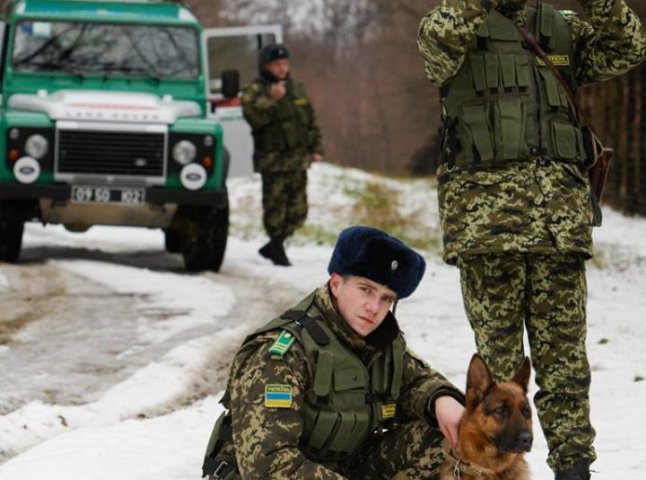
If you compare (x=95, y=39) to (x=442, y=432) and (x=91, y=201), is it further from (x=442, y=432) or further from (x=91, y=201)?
(x=442, y=432)

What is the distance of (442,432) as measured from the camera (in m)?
4.20

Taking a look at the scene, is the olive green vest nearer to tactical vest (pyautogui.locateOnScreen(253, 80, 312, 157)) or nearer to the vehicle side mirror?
the vehicle side mirror

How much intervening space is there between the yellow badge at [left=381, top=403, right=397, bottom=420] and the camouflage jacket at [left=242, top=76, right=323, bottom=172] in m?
7.89

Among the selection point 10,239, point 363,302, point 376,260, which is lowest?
point 10,239

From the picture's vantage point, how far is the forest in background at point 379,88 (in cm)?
2153

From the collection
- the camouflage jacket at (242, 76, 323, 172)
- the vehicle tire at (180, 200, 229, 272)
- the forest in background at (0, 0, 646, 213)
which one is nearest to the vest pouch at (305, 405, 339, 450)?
the vehicle tire at (180, 200, 229, 272)

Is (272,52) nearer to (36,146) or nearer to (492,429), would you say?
(36,146)

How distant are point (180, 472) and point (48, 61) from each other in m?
7.28

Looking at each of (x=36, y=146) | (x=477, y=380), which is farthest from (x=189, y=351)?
(x=36, y=146)

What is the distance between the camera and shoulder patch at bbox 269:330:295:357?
397 cm

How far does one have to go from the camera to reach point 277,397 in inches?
155

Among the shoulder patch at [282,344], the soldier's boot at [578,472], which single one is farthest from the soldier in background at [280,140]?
the shoulder patch at [282,344]

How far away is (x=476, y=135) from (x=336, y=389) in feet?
3.33

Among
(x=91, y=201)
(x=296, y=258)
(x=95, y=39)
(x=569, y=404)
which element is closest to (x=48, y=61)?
(x=95, y=39)
